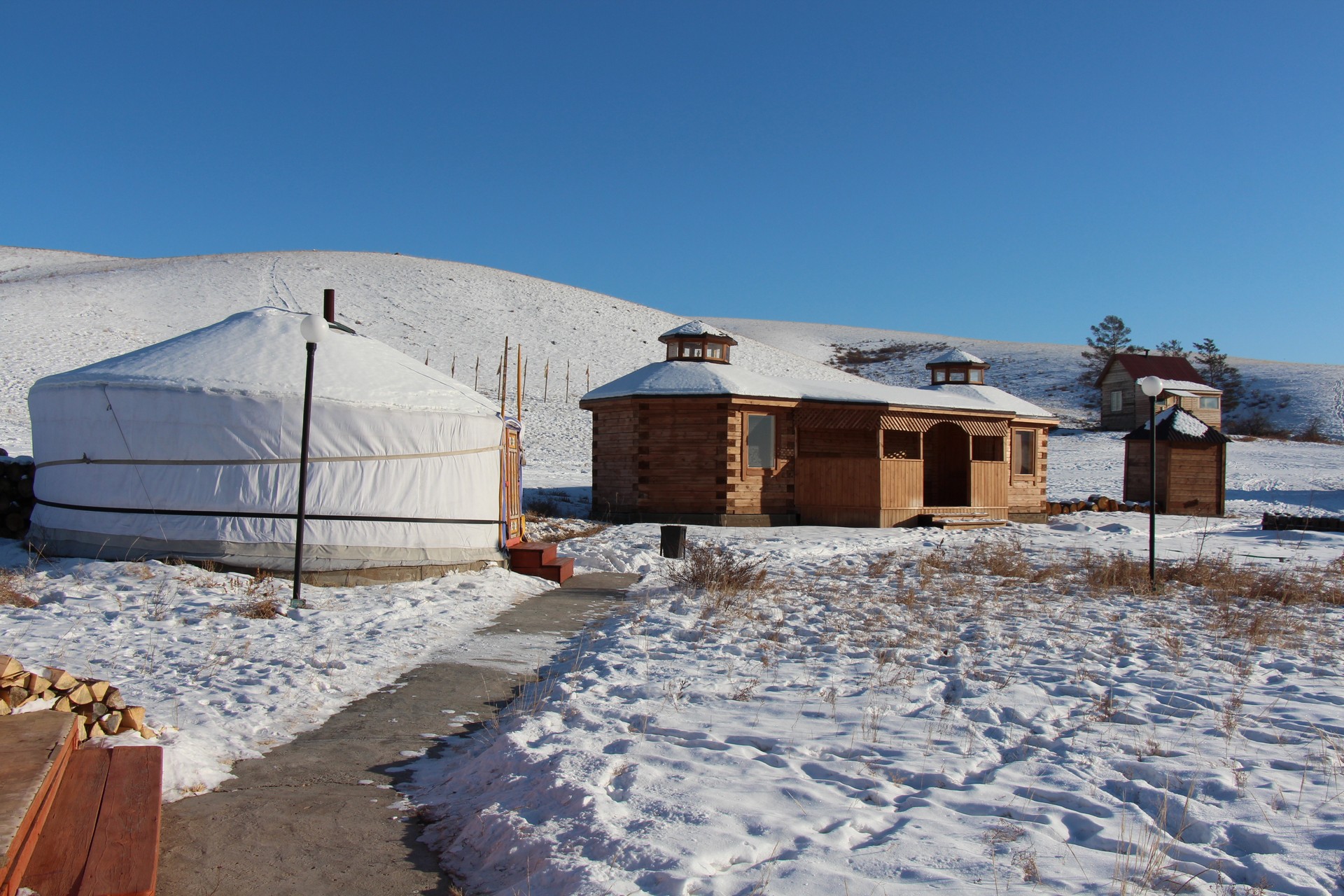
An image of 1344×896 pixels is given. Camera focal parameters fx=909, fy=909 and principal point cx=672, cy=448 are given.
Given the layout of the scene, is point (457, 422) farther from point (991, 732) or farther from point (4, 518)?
point (991, 732)

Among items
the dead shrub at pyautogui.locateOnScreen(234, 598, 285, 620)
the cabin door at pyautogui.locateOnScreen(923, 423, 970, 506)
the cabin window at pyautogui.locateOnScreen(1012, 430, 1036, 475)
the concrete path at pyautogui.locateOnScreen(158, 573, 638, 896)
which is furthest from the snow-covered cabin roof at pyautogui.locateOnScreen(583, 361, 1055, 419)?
the concrete path at pyautogui.locateOnScreen(158, 573, 638, 896)

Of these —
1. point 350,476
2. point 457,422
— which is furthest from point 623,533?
point 350,476

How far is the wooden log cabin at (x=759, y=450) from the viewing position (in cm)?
1612

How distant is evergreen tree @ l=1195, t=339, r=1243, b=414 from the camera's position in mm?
48812

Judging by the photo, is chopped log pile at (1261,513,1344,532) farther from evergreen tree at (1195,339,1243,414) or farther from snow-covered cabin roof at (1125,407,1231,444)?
evergreen tree at (1195,339,1243,414)

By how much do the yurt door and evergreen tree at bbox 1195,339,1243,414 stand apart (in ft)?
155

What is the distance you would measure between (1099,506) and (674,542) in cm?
1421

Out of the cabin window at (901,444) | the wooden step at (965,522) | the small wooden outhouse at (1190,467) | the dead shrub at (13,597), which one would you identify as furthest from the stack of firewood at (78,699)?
the small wooden outhouse at (1190,467)

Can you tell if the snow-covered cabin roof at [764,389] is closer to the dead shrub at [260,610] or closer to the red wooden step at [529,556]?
the red wooden step at [529,556]

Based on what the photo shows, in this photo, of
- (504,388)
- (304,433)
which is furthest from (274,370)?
(504,388)

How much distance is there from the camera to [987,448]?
19.9 metres

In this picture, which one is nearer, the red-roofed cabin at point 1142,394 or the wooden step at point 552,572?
the wooden step at point 552,572

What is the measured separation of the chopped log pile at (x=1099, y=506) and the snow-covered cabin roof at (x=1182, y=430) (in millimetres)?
1668

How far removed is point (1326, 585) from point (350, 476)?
34.0ft
